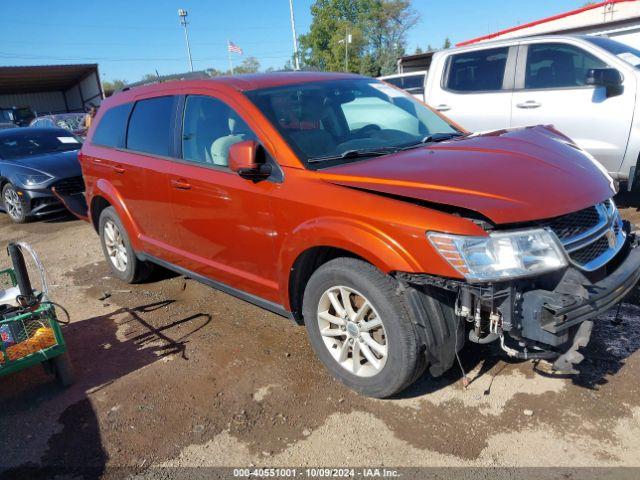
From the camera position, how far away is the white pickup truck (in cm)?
544

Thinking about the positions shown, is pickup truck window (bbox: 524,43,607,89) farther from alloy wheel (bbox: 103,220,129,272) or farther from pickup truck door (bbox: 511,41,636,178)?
alloy wheel (bbox: 103,220,129,272)

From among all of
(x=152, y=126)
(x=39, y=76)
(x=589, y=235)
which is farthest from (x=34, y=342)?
(x=39, y=76)

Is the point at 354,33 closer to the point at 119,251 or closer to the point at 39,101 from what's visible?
the point at 39,101

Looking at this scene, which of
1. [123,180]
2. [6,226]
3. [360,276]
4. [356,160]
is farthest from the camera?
[6,226]

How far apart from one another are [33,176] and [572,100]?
7.60 meters

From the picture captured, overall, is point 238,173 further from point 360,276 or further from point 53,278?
point 53,278

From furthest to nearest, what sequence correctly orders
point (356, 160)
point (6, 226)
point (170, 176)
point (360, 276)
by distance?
point (6, 226)
point (170, 176)
point (356, 160)
point (360, 276)

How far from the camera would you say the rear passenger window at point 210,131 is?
3.39m

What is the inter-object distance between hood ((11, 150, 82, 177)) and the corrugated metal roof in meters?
29.0

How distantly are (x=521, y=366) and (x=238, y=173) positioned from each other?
2.09m

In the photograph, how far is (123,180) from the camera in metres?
4.45

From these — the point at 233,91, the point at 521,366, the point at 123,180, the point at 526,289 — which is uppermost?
the point at 233,91

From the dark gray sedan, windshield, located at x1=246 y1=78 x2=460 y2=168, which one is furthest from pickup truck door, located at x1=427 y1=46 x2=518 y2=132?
the dark gray sedan

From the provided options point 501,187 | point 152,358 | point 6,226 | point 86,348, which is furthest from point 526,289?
point 6,226
